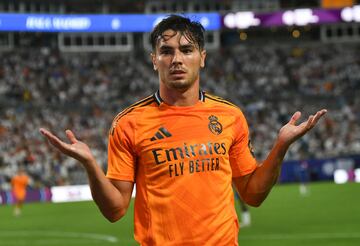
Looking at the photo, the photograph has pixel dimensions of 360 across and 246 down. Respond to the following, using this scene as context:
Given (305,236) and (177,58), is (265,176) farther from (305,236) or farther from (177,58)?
(305,236)

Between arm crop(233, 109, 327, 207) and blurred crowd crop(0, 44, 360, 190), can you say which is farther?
blurred crowd crop(0, 44, 360, 190)

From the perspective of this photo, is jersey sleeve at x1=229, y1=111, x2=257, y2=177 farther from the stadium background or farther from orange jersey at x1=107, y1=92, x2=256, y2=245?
the stadium background

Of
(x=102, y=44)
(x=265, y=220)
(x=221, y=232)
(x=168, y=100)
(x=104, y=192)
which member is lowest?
(x=265, y=220)

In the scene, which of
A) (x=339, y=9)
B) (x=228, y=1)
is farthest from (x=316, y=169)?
(x=228, y=1)

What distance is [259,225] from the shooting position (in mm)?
19906

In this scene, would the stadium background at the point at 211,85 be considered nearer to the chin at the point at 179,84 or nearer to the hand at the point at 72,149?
the chin at the point at 179,84

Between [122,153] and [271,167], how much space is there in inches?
35.2

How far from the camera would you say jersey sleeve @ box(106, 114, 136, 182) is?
4.56m

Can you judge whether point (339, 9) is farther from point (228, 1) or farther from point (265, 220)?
point (265, 220)

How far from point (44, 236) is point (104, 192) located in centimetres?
1548

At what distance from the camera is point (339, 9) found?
4788 centimetres

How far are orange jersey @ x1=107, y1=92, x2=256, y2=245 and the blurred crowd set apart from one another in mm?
30739

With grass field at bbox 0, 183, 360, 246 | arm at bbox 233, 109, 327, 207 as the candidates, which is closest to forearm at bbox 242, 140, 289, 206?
arm at bbox 233, 109, 327, 207

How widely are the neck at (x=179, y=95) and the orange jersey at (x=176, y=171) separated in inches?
1.4
